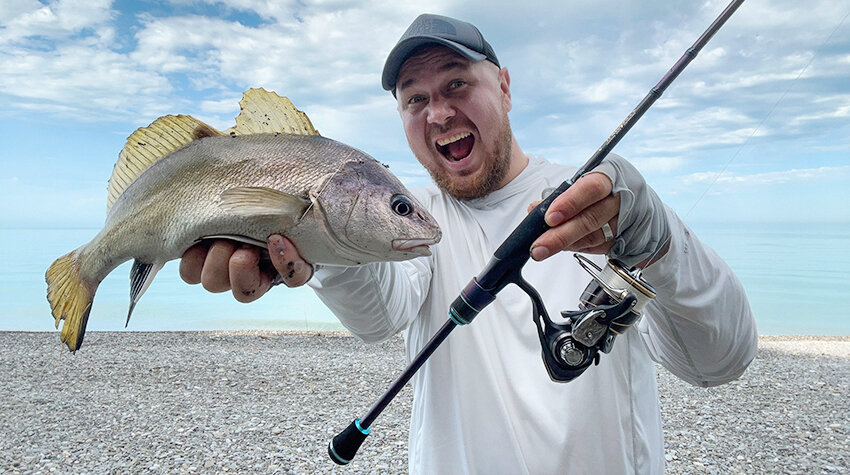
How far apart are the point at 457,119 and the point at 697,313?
1291 mm

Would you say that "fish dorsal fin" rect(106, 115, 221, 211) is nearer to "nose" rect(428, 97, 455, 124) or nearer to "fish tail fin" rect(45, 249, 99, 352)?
"fish tail fin" rect(45, 249, 99, 352)

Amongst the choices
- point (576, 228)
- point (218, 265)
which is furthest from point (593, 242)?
point (218, 265)

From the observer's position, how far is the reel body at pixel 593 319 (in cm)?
156

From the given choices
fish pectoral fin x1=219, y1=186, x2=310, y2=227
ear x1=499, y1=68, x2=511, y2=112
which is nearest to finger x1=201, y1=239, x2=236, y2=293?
fish pectoral fin x1=219, y1=186, x2=310, y2=227

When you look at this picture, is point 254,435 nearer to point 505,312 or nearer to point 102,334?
point 505,312

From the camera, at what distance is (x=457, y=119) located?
98.3 inches

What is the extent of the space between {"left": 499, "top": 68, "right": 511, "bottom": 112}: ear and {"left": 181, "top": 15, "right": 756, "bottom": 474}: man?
0.28 ft

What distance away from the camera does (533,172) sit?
2.51 m

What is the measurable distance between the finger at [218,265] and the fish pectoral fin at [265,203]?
0.46 ft

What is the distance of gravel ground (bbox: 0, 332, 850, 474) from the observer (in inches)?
206

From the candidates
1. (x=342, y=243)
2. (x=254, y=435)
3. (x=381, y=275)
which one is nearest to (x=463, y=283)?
(x=381, y=275)

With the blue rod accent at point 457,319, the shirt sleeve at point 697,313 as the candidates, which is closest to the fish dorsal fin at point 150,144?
the blue rod accent at point 457,319

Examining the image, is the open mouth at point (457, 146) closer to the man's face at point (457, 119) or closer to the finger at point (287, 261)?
the man's face at point (457, 119)

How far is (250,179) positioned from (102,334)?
10.9 m
